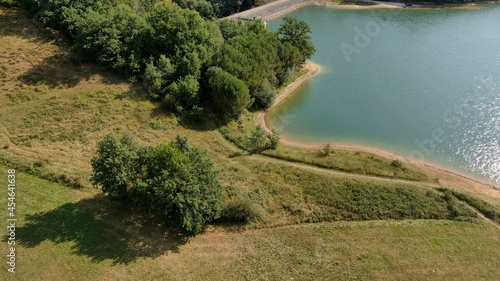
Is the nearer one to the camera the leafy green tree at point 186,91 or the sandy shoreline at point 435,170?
the sandy shoreline at point 435,170

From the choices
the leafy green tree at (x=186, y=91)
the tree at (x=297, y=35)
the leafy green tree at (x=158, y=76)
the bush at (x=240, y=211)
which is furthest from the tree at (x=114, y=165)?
the tree at (x=297, y=35)

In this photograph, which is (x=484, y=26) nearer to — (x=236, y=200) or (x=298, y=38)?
(x=298, y=38)

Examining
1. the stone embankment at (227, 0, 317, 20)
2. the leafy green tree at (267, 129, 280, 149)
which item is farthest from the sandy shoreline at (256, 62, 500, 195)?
the stone embankment at (227, 0, 317, 20)

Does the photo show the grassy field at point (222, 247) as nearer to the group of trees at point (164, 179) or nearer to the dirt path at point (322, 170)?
the group of trees at point (164, 179)

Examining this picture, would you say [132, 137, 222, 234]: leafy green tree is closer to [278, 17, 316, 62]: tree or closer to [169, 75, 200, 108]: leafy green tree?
[169, 75, 200, 108]: leafy green tree

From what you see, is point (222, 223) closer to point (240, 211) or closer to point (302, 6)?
point (240, 211)

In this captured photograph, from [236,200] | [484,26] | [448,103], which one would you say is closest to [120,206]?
[236,200]

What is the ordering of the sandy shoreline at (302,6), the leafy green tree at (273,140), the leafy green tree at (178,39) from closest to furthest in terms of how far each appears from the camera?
the leafy green tree at (273,140), the leafy green tree at (178,39), the sandy shoreline at (302,6)

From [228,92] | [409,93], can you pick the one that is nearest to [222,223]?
[228,92]

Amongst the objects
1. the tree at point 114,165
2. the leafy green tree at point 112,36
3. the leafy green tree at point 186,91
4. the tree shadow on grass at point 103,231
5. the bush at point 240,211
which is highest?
the leafy green tree at point 112,36
